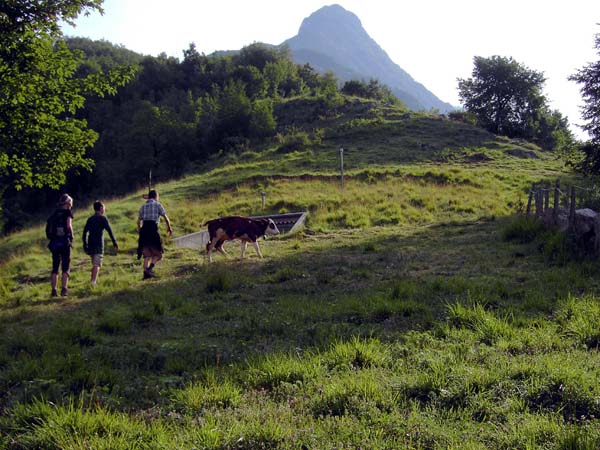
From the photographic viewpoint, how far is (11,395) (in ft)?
14.7

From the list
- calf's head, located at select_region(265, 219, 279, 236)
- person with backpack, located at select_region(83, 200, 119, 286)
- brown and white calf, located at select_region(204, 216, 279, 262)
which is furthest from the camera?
calf's head, located at select_region(265, 219, 279, 236)

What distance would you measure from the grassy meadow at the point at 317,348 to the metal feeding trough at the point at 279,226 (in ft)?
5.67

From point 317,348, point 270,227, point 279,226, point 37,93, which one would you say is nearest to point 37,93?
point 37,93

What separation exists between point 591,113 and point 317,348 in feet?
59.0

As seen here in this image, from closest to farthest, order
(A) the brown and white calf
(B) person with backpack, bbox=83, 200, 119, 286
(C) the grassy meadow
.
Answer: (C) the grassy meadow < (B) person with backpack, bbox=83, 200, 119, 286 < (A) the brown and white calf

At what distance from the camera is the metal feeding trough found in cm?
1572

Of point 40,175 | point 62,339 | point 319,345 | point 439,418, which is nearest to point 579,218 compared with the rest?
point 319,345

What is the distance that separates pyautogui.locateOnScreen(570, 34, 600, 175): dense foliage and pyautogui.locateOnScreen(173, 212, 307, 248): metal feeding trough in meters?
10.4

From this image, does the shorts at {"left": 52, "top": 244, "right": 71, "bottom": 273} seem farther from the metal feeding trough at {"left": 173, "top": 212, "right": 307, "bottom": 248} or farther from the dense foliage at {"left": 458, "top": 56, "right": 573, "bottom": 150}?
the dense foliage at {"left": 458, "top": 56, "right": 573, "bottom": 150}

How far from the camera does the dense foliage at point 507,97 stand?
5170 centimetres

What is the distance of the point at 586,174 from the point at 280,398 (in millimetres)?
18273

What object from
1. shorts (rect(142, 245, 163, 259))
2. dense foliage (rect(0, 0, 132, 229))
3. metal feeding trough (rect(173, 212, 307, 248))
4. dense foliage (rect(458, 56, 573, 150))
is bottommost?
metal feeding trough (rect(173, 212, 307, 248))

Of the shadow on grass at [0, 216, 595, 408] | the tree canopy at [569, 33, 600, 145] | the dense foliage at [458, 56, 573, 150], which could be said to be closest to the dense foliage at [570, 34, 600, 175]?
the tree canopy at [569, 33, 600, 145]

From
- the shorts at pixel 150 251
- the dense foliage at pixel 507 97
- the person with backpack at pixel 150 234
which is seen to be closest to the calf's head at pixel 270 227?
the person with backpack at pixel 150 234
